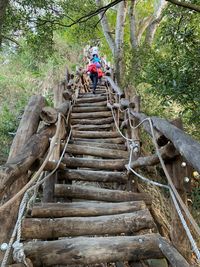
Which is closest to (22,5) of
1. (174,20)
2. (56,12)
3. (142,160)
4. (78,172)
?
(56,12)

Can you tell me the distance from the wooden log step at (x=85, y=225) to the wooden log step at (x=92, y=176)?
943mm

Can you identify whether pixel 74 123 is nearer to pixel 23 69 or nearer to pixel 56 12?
pixel 56 12

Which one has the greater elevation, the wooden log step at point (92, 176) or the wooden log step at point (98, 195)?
the wooden log step at point (92, 176)

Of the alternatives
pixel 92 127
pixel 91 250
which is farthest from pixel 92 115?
Result: pixel 91 250

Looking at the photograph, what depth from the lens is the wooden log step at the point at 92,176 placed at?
3688mm

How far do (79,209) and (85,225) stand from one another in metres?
0.26

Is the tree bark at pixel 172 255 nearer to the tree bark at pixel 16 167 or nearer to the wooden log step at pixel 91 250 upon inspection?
the wooden log step at pixel 91 250

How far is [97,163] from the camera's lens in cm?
404

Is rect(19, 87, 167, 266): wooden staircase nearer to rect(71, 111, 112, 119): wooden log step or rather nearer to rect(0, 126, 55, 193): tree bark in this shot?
rect(0, 126, 55, 193): tree bark

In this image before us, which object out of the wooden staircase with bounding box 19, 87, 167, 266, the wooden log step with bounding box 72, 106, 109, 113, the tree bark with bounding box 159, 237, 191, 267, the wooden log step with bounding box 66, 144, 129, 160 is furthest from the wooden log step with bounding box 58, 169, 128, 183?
the wooden log step with bounding box 72, 106, 109, 113

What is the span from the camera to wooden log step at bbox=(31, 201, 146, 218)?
2795 mm

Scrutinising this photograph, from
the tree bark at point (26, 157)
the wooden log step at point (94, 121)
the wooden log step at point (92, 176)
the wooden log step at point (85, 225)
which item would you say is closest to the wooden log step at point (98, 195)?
the wooden log step at point (92, 176)

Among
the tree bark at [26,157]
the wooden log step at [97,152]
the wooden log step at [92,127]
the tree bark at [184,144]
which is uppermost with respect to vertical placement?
the tree bark at [184,144]

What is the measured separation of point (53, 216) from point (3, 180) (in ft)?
4.18
